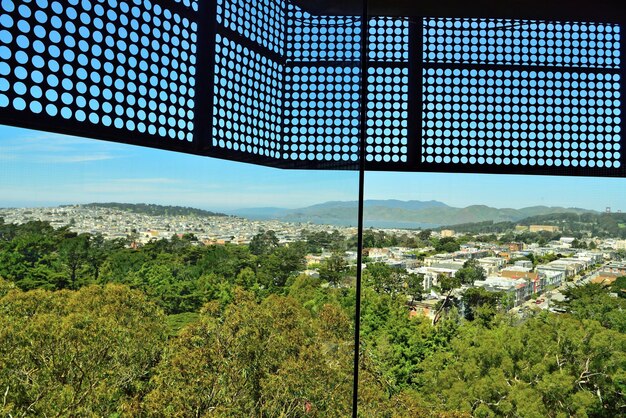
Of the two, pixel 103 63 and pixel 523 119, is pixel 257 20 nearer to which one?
pixel 103 63

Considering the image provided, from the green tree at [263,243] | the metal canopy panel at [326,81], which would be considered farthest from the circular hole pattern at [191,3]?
the green tree at [263,243]

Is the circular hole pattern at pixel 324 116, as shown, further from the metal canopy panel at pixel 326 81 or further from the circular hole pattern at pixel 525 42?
the circular hole pattern at pixel 525 42

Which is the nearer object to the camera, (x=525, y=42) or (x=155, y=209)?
(x=155, y=209)

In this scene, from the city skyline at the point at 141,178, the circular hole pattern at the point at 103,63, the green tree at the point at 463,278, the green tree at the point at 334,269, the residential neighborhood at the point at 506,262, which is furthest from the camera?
the green tree at the point at 463,278

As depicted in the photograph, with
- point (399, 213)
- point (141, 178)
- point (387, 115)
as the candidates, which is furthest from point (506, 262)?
point (141, 178)

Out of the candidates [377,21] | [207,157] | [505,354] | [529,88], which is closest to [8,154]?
[207,157]

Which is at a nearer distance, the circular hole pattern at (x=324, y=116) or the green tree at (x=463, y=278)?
the circular hole pattern at (x=324, y=116)

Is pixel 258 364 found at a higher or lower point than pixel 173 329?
lower

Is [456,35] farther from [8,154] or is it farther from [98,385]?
[98,385]
